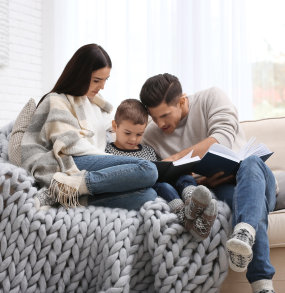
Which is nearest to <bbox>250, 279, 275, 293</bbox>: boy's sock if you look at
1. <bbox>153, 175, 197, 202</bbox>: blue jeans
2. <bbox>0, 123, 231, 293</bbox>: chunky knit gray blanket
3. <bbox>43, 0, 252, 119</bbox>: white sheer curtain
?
<bbox>0, 123, 231, 293</bbox>: chunky knit gray blanket

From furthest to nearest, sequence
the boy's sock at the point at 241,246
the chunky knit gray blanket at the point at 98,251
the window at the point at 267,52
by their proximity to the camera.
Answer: the window at the point at 267,52 < the chunky knit gray blanket at the point at 98,251 < the boy's sock at the point at 241,246

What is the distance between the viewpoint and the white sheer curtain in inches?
126

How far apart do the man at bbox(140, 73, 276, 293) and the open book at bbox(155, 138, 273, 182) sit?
0.15ft

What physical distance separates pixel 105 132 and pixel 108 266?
86cm

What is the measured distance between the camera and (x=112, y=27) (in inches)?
149

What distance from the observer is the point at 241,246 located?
1.35m

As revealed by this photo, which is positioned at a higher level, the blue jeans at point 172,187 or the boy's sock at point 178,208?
the blue jeans at point 172,187

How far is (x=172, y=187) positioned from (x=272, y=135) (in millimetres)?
757

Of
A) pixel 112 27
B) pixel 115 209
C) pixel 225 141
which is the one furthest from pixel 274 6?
pixel 115 209

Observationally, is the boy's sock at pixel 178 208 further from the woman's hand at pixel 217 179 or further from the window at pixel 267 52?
the window at pixel 267 52

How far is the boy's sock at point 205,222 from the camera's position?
1434 mm

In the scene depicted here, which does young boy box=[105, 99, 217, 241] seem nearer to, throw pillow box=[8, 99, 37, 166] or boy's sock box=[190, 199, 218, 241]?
boy's sock box=[190, 199, 218, 241]

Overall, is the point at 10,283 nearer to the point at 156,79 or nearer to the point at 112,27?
the point at 156,79

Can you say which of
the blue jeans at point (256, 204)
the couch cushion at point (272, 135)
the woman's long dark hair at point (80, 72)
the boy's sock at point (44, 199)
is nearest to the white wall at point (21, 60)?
the woman's long dark hair at point (80, 72)
